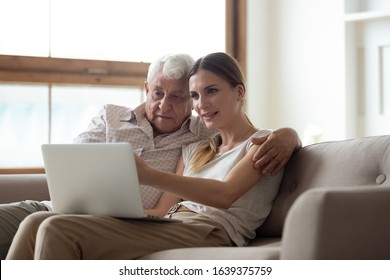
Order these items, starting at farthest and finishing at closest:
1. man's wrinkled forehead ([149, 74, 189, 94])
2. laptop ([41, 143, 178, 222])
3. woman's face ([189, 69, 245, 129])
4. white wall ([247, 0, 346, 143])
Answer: white wall ([247, 0, 346, 143]), man's wrinkled forehead ([149, 74, 189, 94]), woman's face ([189, 69, 245, 129]), laptop ([41, 143, 178, 222])

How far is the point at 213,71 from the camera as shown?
2.61 m

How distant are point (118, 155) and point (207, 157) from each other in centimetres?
59

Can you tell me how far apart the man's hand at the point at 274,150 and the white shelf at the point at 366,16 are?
253 cm

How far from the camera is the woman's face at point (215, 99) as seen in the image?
2.60 meters

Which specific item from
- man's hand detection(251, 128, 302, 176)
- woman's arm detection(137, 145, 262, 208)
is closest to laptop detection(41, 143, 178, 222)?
woman's arm detection(137, 145, 262, 208)

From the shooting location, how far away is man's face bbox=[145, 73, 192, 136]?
2.82 m

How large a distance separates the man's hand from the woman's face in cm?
20

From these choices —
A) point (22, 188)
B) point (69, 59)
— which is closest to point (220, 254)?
point (22, 188)

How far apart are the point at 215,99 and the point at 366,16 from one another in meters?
2.57

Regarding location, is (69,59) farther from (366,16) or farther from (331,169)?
(331,169)

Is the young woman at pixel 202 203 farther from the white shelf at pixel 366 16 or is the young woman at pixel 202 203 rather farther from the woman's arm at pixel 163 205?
the white shelf at pixel 366 16

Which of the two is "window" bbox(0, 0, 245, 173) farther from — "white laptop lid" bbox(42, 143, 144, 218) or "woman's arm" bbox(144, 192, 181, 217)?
"white laptop lid" bbox(42, 143, 144, 218)
